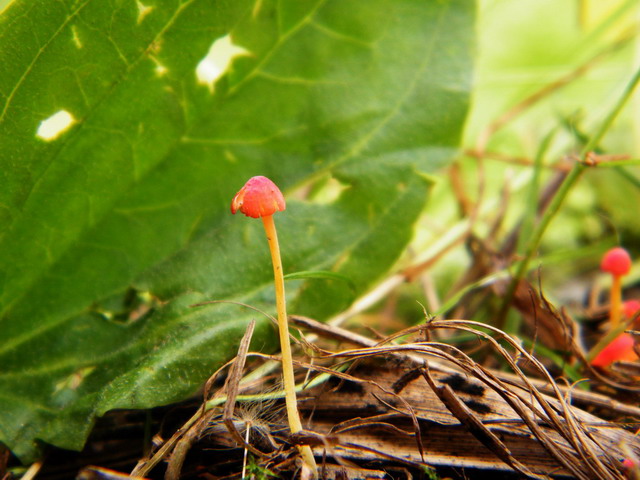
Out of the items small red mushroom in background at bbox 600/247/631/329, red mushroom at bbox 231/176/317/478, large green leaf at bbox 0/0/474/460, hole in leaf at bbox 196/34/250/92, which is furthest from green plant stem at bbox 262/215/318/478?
small red mushroom in background at bbox 600/247/631/329

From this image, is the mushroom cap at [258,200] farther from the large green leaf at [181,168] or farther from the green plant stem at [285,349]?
the large green leaf at [181,168]

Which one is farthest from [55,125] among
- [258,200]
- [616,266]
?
[616,266]

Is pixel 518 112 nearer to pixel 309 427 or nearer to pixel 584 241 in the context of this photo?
pixel 584 241

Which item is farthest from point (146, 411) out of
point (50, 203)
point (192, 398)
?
point (50, 203)

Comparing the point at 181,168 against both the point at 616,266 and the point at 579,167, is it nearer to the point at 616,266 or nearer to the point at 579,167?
the point at 579,167

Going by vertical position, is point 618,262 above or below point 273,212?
above

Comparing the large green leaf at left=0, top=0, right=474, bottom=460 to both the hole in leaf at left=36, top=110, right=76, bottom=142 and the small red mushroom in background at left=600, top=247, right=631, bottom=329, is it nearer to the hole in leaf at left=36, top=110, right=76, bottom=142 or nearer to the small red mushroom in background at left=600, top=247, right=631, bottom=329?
the hole in leaf at left=36, top=110, right=76, bottom=142

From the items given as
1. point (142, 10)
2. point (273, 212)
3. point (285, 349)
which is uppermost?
point (142, 10)

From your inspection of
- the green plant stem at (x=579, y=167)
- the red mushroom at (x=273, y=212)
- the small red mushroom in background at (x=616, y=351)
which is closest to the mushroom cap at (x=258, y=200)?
the red mushroom at (x=273, y=212)
